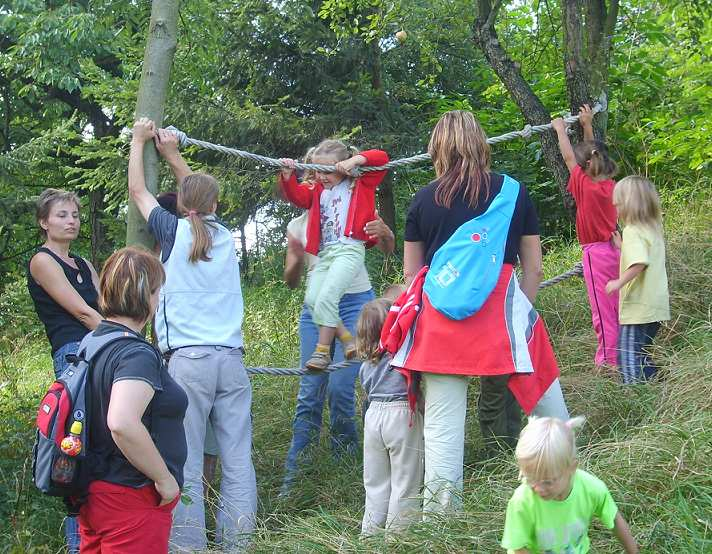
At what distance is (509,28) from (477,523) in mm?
10635

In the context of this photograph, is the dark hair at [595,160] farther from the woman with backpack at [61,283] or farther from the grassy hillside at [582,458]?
the woman with backpack at [61,283]

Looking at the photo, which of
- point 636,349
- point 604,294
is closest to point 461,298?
point 636,349

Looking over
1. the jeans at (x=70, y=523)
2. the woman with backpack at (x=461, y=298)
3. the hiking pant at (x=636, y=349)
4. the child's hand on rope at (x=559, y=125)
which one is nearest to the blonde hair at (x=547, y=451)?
the woman with backpack at (x=461, y=298)

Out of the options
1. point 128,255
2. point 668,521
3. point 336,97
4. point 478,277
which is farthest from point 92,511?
point 336,97

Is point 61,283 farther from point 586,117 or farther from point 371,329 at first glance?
point 586,117

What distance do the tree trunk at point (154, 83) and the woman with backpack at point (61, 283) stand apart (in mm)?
304

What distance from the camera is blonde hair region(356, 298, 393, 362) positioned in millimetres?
4141

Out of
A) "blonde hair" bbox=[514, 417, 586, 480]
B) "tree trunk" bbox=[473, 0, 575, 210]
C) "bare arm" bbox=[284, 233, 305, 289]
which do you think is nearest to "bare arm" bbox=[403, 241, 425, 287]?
"bare arm" bbox=[284, 233, 305, 289]

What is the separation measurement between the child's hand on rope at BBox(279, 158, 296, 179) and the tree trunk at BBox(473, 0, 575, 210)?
2361 millimetres

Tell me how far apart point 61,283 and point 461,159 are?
80.7 inches

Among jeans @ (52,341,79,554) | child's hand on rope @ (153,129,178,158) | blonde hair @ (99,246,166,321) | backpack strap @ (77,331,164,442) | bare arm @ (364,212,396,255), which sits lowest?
jeans @ (52,341,79,554)

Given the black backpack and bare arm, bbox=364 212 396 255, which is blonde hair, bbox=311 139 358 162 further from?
the black backpack

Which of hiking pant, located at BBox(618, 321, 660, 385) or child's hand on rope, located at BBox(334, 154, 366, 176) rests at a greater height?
child's hand on rope, located at BBox(334, 154, 366, 176)

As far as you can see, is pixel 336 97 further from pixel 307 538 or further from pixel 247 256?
pixel 307 538
